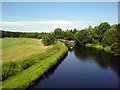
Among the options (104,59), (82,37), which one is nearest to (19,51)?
(104,59)

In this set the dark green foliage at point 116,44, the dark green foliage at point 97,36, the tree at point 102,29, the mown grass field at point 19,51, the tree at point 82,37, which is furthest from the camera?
the tree at point 82,37

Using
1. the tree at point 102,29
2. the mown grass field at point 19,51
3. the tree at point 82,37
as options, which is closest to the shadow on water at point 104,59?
the mown grass field at point 19,51

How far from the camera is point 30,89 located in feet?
84.6

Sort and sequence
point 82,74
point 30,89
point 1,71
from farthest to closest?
1. point 82,74
2. point 1,71
3. point 30,89

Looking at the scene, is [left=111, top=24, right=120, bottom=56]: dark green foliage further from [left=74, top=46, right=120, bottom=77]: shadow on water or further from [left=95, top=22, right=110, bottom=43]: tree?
[left=95, top=22, right=110, bottom=43]: tree

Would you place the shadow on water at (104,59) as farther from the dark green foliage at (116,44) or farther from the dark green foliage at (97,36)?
the dark green foliage at (97,36)

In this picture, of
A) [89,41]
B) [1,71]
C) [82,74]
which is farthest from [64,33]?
[1,71]

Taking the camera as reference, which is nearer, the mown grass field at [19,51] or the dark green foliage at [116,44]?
the mown grass field at [19,51]

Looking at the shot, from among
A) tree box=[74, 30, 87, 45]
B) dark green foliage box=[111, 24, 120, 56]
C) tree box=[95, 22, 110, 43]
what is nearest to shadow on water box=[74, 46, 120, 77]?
dark green foliage box=[111, 24, 120, 56]

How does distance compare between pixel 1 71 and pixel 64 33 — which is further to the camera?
pixel 64 33

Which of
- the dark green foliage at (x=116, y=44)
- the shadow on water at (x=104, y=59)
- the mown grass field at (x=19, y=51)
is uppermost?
the dark green foliage at (x=116, y=44)

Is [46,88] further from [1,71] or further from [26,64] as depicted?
[26,64]

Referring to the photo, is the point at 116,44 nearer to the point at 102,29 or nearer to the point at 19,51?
the point at 19,51

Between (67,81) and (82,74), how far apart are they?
5889 mm
